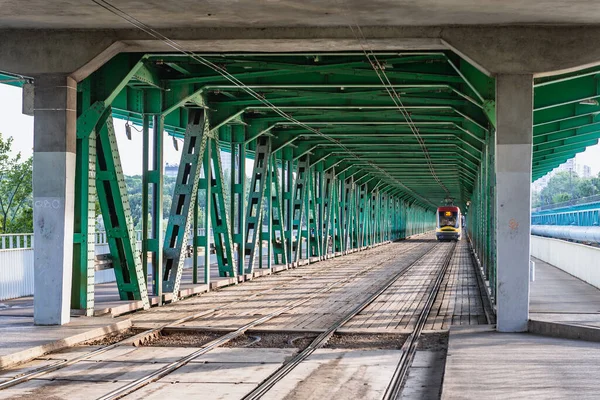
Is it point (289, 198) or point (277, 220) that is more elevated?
point (289, 198)

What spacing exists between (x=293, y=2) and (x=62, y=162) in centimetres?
467

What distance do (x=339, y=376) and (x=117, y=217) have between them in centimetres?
743

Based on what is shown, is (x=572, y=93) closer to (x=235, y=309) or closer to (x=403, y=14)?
(x=403, y=14)

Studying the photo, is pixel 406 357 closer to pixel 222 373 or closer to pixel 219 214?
pixel 222 373

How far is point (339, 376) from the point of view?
34.1 ft

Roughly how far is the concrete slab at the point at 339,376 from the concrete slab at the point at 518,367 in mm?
788

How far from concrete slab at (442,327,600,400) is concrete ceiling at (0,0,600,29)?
4715mm

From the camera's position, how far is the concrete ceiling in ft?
41.1

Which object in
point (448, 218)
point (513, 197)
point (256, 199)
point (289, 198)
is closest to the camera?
point (513, 197)

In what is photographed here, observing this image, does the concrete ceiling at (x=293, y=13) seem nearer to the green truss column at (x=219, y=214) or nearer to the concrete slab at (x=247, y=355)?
the concrete slab at (x=247, y=355)

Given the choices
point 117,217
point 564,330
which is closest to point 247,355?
point 564,330

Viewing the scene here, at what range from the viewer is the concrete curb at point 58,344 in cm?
1109

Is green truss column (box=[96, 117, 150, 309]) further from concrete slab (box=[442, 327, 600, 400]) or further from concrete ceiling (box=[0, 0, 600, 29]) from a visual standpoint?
concrete slab (box=[442, 327, 600, 400])

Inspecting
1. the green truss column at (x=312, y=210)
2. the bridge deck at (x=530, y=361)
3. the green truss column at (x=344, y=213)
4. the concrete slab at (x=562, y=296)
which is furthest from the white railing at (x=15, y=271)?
the green truss column at (x=344, y=213)
